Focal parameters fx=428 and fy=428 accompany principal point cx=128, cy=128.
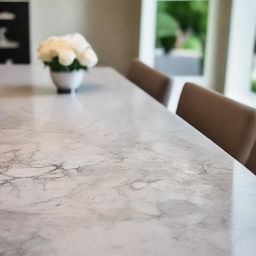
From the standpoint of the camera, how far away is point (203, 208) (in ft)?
2.72

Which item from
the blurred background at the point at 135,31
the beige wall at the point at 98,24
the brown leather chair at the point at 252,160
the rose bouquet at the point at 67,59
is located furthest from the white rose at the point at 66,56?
the beige wall at the point at 98,24

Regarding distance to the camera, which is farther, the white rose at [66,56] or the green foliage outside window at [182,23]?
the green foliage outside window at [182,23]

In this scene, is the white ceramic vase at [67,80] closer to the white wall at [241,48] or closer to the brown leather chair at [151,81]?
the brown leather chair at [151,81]

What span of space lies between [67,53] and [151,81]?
554 millimetres

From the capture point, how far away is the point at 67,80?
6.33ft

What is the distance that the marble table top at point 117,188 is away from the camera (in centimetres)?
70

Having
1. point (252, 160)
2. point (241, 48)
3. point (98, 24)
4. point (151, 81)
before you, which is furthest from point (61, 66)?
point (98, 24)

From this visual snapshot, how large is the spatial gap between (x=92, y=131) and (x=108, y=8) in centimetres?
268

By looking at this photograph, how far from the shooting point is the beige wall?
3.73m

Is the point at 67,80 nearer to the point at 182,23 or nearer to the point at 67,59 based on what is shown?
the point at 67,59

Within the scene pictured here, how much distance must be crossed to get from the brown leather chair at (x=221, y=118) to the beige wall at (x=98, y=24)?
2160 millimetres

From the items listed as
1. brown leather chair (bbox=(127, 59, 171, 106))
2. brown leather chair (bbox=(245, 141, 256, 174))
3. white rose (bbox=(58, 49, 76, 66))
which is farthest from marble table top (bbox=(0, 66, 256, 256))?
brown leather chair (bbox=(127, 59, 171, 106))

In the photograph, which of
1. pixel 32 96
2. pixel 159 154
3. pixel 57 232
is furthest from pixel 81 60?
pixel 57 232

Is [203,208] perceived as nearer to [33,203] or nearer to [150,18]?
[33,203]
